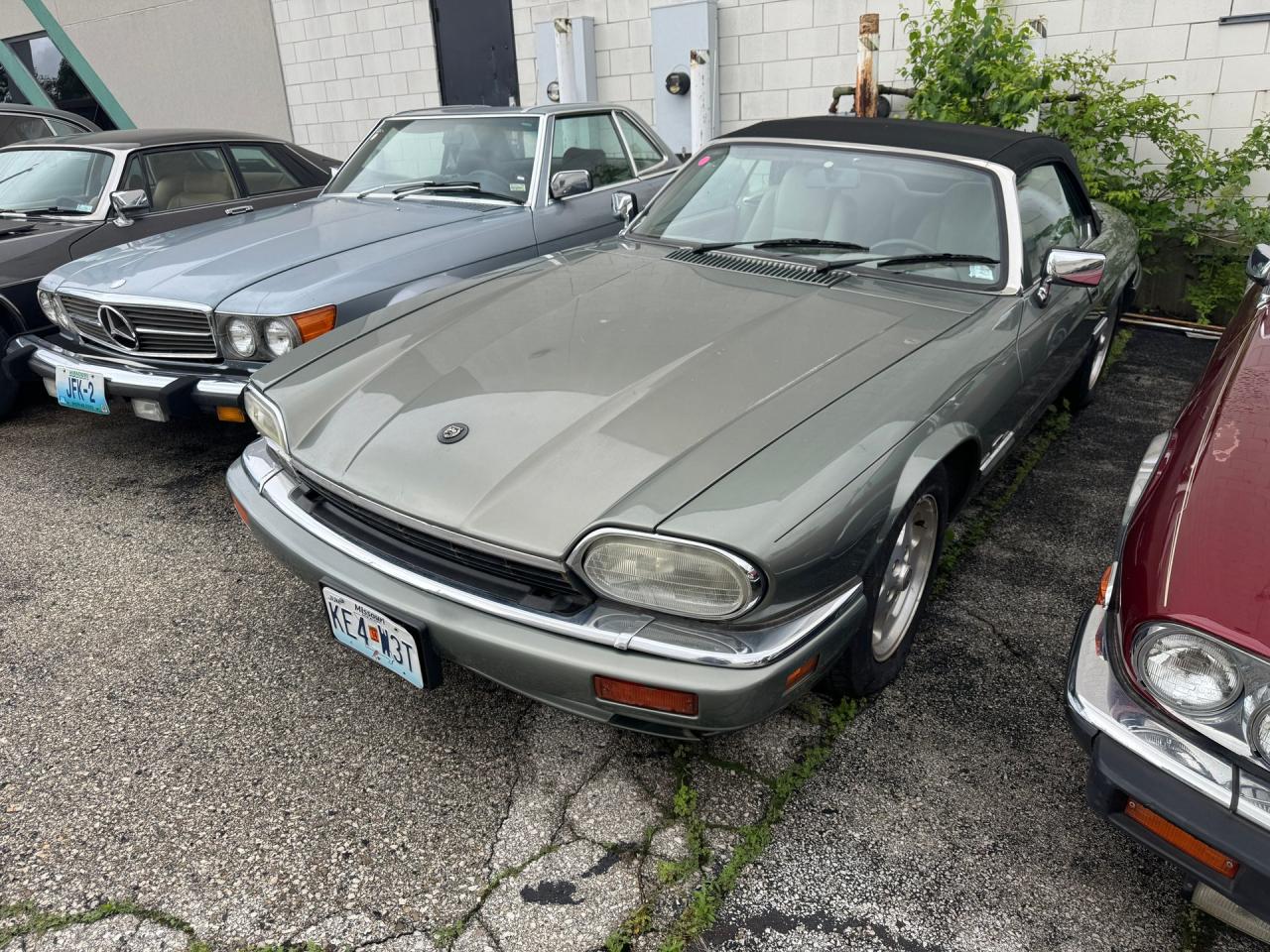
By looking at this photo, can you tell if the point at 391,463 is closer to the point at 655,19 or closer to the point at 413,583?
the point at 413,583

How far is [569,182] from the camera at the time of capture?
4312mm

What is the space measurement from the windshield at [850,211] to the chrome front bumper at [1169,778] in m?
1.52

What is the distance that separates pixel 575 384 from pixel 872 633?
98cm

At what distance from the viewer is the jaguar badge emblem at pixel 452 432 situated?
2043 mm

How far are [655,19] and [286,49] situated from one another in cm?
539

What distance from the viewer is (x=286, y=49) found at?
403 inches

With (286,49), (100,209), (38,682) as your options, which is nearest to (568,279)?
(38,682)

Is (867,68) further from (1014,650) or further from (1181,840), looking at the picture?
(1181,840)

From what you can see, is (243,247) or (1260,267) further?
Result: (243,247)

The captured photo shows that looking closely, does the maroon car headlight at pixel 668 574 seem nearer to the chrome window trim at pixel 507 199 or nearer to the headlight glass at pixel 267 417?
the headlight glass at pixel 267 417

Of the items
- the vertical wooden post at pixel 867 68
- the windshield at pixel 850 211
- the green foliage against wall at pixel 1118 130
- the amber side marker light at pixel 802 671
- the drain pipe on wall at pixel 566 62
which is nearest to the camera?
the amber side marker light at pixel 802 671

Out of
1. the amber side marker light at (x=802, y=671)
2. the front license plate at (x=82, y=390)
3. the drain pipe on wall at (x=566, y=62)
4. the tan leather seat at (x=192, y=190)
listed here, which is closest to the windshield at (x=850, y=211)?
the amber side marker light at (x=802, y=671)

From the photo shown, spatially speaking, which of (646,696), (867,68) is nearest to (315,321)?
(646,696)

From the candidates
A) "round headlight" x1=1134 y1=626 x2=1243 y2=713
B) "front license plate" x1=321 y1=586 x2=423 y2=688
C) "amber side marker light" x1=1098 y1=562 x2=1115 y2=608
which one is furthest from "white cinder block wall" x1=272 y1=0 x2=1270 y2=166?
"front license plate" x1=321 y1=586 x2=423 y2=688
